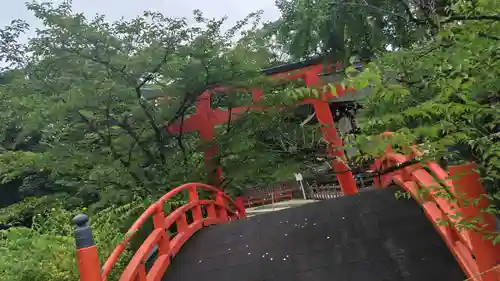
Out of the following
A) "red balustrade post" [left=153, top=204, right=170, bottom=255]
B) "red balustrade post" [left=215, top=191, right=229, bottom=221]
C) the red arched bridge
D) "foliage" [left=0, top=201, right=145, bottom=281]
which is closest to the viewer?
the red arched bridge

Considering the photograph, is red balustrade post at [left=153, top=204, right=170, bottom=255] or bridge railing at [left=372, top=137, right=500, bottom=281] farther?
red balustrade post at [left=153, top=204, right=170, bottom=255]

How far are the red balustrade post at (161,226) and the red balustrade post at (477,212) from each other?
9.96 ft

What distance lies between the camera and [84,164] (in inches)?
279

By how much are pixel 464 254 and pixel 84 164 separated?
5964 millimetres

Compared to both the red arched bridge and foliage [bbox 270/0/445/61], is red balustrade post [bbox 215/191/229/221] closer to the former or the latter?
the red arched bridge

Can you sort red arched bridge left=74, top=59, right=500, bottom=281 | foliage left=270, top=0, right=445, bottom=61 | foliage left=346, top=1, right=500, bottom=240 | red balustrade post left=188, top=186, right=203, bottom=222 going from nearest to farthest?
foliage left=346, top=1, right=500, bottom=240, red arched bridge left=74, top=59, right=500, bottom=281, red balustrade post left=188, top=186, right=203, bottom=222, foliage left=270, top=0, right=445, bottom=61

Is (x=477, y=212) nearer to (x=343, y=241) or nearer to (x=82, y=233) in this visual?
(x=343, y=241)

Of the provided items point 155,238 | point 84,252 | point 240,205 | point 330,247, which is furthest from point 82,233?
point 240,205

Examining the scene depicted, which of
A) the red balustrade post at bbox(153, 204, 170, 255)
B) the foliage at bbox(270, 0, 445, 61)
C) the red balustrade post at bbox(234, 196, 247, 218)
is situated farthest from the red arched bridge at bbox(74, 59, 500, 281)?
the red balustrade post at bbox(234, 196, 247, 218)

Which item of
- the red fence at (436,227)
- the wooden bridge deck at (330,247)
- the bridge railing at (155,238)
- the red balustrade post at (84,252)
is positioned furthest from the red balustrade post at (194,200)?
the red balustrade post at (84,252)

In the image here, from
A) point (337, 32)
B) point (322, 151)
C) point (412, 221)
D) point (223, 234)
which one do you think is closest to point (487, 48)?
point (412, 221)

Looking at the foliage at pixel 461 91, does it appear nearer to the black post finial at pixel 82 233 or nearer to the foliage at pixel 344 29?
the black post finial at pixel 82 233

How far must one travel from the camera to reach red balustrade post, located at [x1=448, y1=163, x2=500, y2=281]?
Result: 7.47 ft

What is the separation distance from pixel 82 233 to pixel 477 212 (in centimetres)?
252
